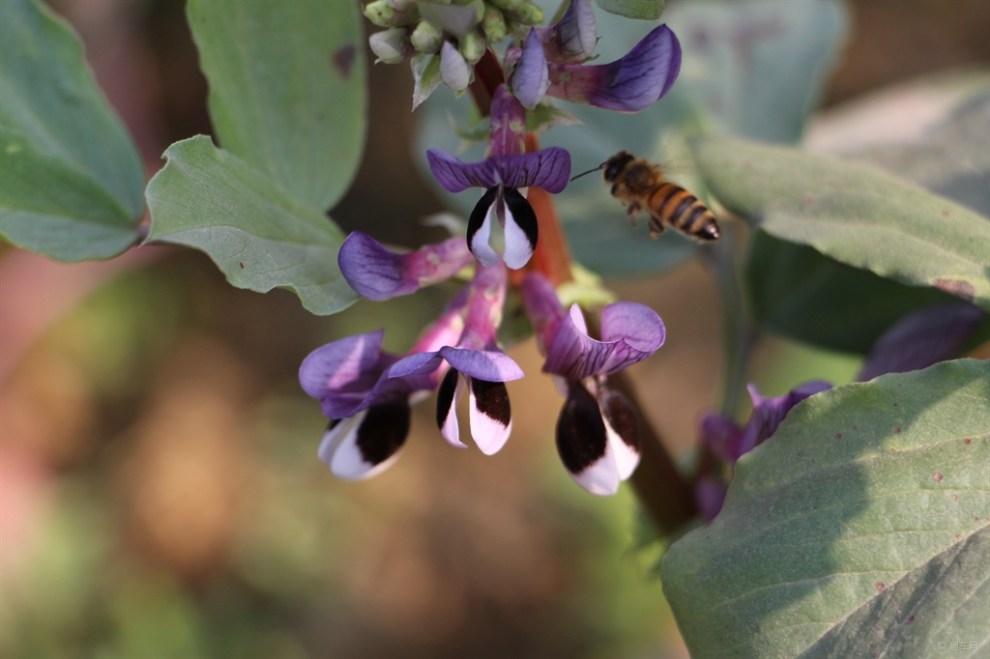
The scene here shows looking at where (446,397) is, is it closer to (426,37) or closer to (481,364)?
(481,364)

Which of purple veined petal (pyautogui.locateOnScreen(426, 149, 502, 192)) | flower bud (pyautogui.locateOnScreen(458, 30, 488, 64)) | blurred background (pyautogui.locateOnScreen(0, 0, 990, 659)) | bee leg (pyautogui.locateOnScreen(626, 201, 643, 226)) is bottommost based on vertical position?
blurred background (pyautogui.locateOnScreen(0, 0, 990, 659))

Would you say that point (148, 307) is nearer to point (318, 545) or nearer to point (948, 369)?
point (318, 545)

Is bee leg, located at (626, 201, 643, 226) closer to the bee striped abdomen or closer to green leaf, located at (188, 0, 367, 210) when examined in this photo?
the bee striped abdomen

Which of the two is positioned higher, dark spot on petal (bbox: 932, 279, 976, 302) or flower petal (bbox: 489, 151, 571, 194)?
flower petal (bbox: 489, 151, 571, 194)

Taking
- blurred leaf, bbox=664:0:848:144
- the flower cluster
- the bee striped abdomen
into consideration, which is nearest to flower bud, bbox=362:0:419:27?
the flower cluster

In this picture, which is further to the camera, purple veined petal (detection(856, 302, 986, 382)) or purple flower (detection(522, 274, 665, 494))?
purple veined petal (detection(856, 302, 986, 382))

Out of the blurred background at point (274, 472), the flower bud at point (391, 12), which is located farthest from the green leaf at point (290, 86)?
the blurred background at point (274, 472)

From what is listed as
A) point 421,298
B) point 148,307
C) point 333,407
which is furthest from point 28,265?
point 333,407
